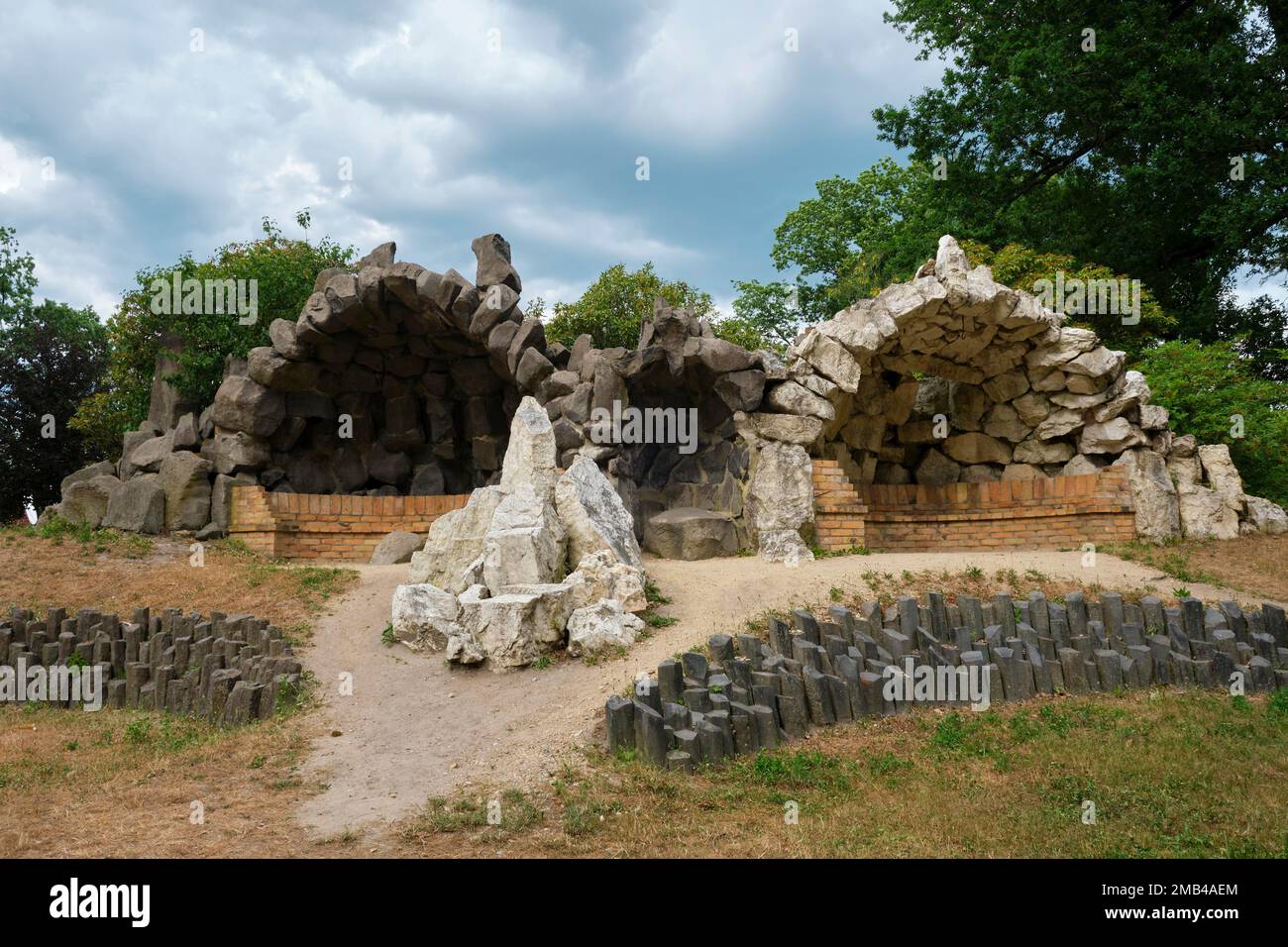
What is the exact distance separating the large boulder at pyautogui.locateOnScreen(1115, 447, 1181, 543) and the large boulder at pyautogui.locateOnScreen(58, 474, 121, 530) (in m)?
14.9

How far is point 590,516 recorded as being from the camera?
9.31 meters

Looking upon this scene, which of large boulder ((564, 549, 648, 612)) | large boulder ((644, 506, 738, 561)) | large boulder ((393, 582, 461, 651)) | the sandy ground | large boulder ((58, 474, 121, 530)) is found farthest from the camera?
large boulder ((58, 474, 121, 530))

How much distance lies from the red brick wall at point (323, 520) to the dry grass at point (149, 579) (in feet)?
2.33

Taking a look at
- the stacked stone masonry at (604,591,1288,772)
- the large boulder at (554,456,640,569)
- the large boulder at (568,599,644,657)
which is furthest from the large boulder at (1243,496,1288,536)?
the large boulder at (568,599,644,657)

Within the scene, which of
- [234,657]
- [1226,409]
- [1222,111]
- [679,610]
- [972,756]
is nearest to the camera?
[972,756]

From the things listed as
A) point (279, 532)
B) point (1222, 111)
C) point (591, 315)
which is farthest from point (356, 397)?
point (1222, 111)

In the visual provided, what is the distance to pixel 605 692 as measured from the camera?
6.68m

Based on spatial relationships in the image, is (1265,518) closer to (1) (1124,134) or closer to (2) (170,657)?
(1) (1124,134)

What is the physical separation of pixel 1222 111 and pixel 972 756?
15.2 metres

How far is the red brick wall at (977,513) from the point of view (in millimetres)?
12094

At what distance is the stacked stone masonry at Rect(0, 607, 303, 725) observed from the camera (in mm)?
7098

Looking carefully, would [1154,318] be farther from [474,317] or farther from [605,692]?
[605,692]

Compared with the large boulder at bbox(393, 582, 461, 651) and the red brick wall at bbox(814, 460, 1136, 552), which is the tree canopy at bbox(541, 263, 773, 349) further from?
the large boulder at bbox(393, 582, 461, 651)

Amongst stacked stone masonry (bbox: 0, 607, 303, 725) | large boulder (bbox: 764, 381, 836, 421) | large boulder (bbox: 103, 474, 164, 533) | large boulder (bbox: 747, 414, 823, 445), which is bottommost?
stacked stone masonry (bbox: 0, 607, 303, 725)
